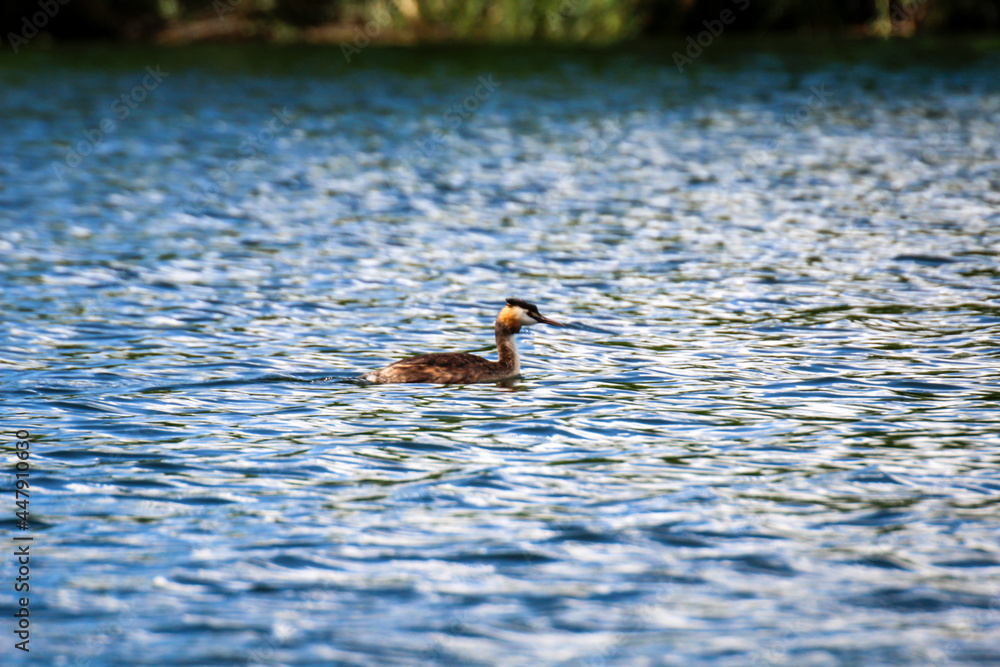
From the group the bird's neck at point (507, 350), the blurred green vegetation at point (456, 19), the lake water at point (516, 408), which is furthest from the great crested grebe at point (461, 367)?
the blurred green vegetation at point (456, 19)

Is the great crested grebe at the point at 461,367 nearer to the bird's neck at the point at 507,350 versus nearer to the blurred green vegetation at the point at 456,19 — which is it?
the bird's neck at the point at 507,350

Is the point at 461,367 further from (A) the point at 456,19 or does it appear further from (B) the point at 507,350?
(A) the point at 456,19

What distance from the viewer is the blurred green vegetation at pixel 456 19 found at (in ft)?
190

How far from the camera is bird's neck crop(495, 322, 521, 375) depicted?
1409cm

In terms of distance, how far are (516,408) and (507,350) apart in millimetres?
1323

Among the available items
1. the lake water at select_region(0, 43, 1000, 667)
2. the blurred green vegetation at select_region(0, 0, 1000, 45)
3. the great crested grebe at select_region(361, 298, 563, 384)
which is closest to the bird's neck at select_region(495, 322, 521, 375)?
the great crested grebe at select_region(361, 298, 563, 384)

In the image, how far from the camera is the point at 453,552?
361 inches

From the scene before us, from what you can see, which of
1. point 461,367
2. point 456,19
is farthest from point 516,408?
point 456,19

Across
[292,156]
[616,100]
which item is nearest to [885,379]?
[292,156]

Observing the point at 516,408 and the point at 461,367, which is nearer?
the point at 516,408

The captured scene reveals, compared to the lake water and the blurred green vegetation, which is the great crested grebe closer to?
the lake water

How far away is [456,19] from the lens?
5862 cm

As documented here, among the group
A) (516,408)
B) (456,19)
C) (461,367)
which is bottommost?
(516,408)

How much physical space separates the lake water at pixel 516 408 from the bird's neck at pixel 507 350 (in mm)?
483
